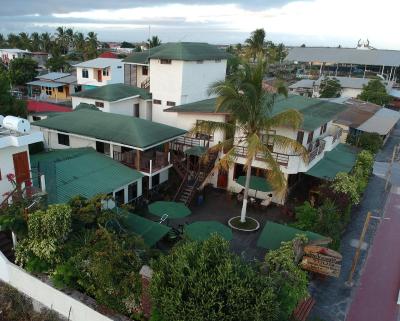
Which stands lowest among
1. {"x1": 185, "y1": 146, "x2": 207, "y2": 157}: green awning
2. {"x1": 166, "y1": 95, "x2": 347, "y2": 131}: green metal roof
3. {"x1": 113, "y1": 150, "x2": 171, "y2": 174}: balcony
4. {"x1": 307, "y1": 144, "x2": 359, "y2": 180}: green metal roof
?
{"x1": 307, "y1": 144, "x2": 359, "y2": 180}: green metal roof

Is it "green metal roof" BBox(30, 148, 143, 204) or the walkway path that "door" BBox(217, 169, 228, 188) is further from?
the walkway path

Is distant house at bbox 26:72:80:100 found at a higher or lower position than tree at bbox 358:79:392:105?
lower

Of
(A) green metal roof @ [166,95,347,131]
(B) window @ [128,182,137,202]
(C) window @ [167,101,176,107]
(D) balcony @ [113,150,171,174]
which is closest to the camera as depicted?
(D) balcony @ [113,150,171,174]

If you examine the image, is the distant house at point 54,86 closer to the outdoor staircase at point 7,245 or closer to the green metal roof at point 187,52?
the green metal roof at point 187,52

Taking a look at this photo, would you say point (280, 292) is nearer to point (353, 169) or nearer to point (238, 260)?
point (238, 260)

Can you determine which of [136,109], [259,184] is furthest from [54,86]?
[259,184]

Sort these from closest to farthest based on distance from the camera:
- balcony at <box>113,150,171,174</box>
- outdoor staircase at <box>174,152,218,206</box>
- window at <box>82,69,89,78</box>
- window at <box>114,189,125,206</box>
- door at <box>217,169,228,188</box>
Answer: window at <box>114,189,125,206</box> → balcony at <box>113,150,171,174</box> → outdoor staircase at <box>174,152,218,206</box> → door at <box>217,169,228,188</box> → window at <box>82,69,89,78</box>

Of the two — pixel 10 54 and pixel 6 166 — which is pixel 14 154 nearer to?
pixel 6 166

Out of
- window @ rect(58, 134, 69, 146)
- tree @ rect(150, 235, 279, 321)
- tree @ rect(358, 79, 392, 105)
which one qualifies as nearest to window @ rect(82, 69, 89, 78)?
window @ rect(58, 134, 69, 146)
